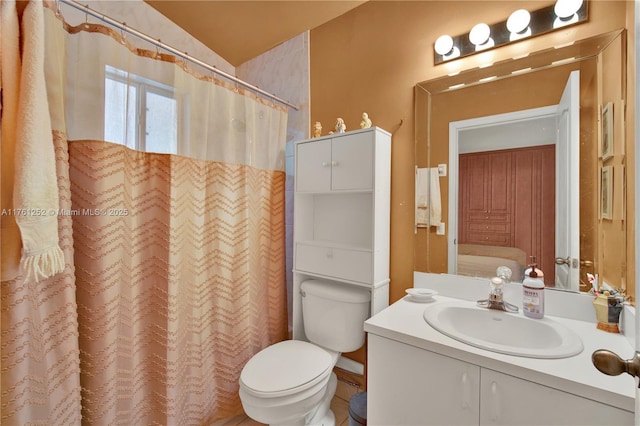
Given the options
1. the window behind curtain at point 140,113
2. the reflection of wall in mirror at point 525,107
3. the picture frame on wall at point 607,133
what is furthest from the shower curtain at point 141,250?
the picture frame on wall at point 607,133

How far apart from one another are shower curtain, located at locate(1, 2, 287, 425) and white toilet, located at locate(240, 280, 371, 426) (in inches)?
→ 14.3

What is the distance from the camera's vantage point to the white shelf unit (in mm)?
1463

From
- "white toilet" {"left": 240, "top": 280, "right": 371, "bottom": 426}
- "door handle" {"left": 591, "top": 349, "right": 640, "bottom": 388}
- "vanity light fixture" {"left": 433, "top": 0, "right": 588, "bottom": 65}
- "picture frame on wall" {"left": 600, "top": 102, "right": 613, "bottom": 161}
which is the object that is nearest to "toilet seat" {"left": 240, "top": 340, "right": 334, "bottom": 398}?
"white toilet" {"left": 240, "top": 280, "right": 371, "bottom": 426}

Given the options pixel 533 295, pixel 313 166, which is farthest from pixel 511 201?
pixel 313 166

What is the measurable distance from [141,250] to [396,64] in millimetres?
1652

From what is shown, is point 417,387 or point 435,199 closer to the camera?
point 417,387

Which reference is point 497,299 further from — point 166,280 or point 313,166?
point 166,280

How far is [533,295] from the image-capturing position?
1.09 m

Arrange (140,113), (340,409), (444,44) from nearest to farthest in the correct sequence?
(140,113) < (444,44) < (340,409)

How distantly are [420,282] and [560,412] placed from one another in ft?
2.44

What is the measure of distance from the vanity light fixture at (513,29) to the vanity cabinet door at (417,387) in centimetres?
138

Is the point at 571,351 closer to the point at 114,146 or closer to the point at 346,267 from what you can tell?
the point at 346,267

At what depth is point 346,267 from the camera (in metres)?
1.54

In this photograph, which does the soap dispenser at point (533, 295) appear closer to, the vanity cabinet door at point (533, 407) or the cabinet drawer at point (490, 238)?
the cabinet drawer at point (490, 238)
